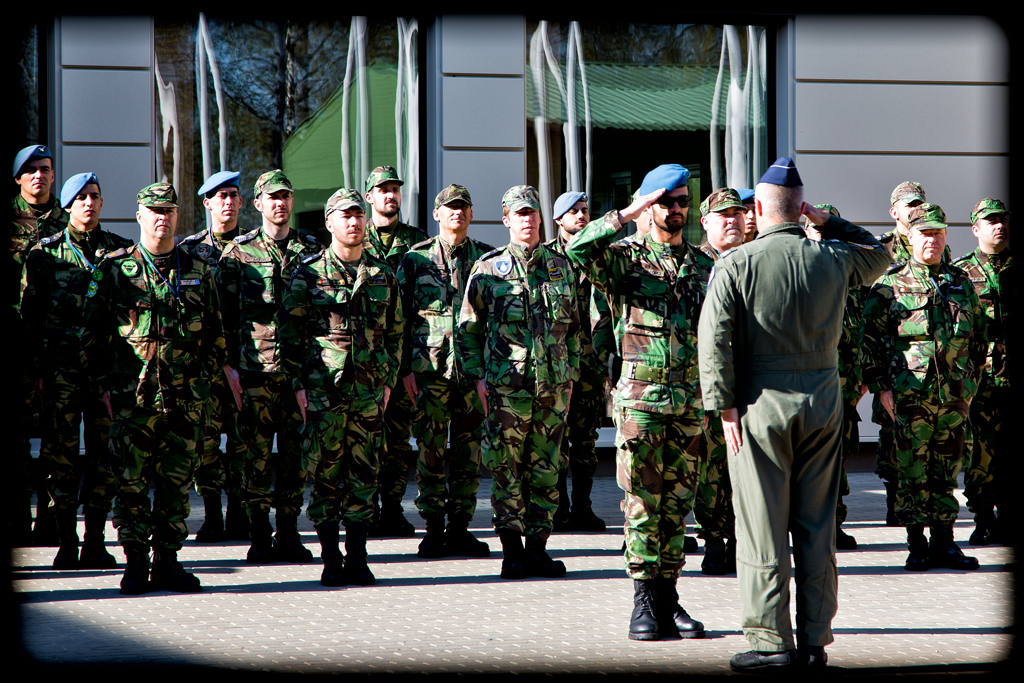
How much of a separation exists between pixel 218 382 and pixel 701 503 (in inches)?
130

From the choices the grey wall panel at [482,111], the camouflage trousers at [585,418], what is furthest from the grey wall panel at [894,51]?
the camouflage trousers at [585,418]

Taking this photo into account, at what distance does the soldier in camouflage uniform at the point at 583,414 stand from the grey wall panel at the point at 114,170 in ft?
13.7

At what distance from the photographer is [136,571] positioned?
5.83 m

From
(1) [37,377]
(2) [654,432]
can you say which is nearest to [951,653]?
(2) [654,432]

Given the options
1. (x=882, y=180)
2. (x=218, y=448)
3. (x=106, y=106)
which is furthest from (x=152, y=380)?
(x=882, y=180)

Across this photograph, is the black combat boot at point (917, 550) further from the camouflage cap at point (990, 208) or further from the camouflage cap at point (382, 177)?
the camouflage cap at point (382, 177)

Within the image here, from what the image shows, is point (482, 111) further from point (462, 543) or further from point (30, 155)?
point (462, 543)

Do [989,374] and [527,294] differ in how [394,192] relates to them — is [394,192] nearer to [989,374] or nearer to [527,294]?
[527,294]

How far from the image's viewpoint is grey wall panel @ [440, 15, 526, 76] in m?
10.1

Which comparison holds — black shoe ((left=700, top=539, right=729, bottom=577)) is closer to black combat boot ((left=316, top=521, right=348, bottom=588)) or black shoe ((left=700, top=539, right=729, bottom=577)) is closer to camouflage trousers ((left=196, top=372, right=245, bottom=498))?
black combat boot ((left=316, top=521, right=348, bottom=588))

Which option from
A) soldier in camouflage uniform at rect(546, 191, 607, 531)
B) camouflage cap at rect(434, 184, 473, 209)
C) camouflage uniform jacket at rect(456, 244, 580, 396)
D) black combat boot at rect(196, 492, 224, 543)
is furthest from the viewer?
soldier in camouflage uniform at rect(546, 191, 607, 531)

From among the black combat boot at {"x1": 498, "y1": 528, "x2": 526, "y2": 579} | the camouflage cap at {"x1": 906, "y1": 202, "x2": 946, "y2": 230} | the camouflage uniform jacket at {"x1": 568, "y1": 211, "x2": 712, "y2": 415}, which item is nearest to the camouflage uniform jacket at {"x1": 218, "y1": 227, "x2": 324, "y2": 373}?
the black combat boot at {"x1": 498, "y1": 528, "x2": 526, "y2": 579}

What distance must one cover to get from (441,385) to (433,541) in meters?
1.00

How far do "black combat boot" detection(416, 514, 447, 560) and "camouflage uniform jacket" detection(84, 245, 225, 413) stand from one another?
1735mm
